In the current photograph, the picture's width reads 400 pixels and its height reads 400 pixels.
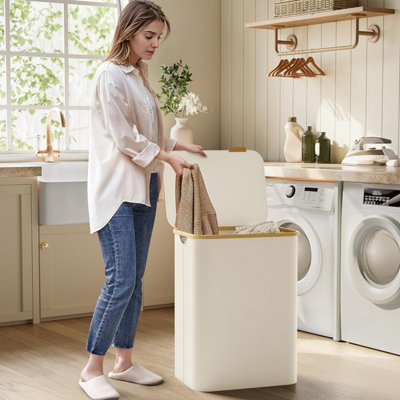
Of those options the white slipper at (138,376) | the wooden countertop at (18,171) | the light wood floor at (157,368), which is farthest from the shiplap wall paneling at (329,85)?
the white slipper at (138,376)

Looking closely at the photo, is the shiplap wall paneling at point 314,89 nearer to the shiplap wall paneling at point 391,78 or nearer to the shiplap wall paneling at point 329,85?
the shiplap wall paneling at point 329,85

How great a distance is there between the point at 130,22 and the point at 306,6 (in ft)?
5.66

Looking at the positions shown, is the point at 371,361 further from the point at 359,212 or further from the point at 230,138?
the point at 230,138

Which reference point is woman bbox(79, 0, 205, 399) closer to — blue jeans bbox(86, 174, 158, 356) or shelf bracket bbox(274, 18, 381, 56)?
blue jeans bbox(86, 174, 158, 356)

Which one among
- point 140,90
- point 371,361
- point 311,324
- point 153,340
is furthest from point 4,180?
point 371,361

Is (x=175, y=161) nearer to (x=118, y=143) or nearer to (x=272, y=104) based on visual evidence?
(x=118, y=143)

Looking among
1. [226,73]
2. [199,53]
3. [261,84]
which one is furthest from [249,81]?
[199,53]

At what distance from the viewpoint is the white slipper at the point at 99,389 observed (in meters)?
2.98

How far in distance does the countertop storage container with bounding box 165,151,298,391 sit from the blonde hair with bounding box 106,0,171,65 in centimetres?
46

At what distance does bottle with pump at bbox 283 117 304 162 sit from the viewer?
4.64m

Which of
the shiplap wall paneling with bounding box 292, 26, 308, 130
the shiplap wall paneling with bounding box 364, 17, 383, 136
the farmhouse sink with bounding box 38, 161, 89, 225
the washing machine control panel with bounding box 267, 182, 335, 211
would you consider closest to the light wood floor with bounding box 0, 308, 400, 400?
the farmhouse sink with bounding box 38, 161, 89, 225

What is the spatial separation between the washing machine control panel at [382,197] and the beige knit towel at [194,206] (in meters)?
0.96

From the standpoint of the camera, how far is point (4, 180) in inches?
163

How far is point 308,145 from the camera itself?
4570 millimetres
